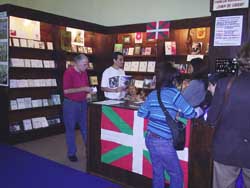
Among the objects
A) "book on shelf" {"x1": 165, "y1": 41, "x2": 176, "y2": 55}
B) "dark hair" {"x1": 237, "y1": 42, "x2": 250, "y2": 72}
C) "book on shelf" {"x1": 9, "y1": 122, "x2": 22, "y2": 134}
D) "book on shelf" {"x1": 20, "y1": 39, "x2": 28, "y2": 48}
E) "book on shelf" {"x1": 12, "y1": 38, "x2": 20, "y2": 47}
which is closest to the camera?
"dark hair" {"x1": 237, "y1": 42, "x2": 250, "y2": 72}

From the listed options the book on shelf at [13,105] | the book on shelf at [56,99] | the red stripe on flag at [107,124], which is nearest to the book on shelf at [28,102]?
the book on shelf at [13,105]

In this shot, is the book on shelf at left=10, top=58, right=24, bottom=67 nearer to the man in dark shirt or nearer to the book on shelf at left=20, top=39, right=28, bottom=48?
the book on shelf at left=20, top=39, right=28, bottom=48

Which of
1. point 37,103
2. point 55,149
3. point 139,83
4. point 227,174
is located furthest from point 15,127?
point 227,174

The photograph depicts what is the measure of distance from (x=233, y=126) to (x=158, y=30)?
4553mm

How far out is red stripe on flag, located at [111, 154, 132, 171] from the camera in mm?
3415

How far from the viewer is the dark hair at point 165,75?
2.42 metres

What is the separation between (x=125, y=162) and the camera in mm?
3461

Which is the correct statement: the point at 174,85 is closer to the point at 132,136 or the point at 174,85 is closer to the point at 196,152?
the point at 196,152

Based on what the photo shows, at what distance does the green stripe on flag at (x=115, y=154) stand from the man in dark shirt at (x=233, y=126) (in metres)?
1.51

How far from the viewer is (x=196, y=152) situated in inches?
113

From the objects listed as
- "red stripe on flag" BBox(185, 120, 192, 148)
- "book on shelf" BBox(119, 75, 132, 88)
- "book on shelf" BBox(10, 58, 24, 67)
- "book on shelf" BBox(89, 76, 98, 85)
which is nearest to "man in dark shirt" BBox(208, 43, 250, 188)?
"red stripe on flag" BBox(185, 120, 192, 148)

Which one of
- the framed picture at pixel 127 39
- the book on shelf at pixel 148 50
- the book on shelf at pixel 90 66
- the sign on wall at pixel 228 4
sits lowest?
the book on shelf at pixel 90 66

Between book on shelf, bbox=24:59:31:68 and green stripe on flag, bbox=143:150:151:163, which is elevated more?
book on shelf, bbox=24:59:31:68

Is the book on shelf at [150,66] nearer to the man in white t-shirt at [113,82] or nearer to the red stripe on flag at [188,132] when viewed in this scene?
the man in white t-shirt at [113,82]
